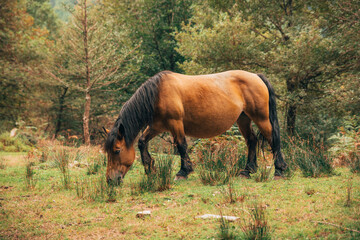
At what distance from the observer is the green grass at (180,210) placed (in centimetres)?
297

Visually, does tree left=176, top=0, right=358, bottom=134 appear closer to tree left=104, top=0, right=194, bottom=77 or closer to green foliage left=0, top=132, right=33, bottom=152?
tree left=104, top=0, right=194, bottom=77

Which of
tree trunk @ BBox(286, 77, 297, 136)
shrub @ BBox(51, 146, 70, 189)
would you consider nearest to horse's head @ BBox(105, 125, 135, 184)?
shrub @ BBox(51, 146, 70, 189)

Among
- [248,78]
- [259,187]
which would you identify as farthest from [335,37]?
[259,187]

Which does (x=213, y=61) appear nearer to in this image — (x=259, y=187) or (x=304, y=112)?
(x=304, y=112)

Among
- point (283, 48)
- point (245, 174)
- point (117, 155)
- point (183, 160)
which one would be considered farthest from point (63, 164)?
point (283, 48)

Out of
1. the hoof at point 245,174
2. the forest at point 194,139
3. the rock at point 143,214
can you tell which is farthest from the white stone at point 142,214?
the hoof at point 245,174

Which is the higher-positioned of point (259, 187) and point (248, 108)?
point (248, 108)

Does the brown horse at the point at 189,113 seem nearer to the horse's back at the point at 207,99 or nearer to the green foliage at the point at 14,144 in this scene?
the horse's back at the point at 207,99

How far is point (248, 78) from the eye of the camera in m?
5.63

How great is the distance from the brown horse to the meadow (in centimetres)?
47

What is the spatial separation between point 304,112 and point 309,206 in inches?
325

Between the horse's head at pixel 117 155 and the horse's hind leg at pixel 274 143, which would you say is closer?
the horse's head at pixel 117 155

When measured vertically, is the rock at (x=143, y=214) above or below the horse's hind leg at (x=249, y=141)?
below

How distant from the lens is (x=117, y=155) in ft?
15.8
